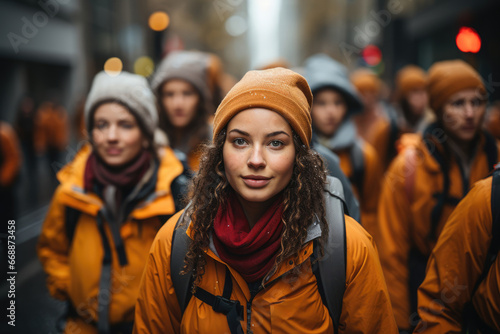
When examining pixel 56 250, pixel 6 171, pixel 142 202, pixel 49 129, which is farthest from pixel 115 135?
pixel 49 129

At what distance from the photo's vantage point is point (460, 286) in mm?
2303

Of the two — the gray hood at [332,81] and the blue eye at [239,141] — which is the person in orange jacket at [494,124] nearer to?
the gray hood at [332,81]

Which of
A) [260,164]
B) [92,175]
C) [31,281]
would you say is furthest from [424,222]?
[31,281]

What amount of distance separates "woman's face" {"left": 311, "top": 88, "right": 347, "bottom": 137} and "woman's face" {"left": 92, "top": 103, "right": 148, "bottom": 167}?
188 centimetres

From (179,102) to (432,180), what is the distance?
2.55 metres

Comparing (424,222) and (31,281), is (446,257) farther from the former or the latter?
(31,281)

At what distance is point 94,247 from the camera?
2.97 m

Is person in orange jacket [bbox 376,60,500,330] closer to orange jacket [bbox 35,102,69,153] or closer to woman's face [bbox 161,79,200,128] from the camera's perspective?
woman's face [bbox 161,79,200,128]

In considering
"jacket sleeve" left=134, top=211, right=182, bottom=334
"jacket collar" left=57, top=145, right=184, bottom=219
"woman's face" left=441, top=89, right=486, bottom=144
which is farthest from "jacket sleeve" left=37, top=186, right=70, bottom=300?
"woman's face" left=441, top=89, right=486, bottom=144

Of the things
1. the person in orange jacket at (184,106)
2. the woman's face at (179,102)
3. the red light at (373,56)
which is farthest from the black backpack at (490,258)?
the red light at (373,56)

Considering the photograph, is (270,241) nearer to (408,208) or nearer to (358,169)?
(408,208)

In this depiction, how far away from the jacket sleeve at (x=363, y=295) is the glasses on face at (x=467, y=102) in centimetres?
196

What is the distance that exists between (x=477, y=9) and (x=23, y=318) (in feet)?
41.4

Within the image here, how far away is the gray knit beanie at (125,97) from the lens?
10.3 feet
